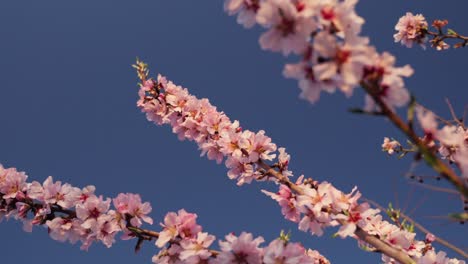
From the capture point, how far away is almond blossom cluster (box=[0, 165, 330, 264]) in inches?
125

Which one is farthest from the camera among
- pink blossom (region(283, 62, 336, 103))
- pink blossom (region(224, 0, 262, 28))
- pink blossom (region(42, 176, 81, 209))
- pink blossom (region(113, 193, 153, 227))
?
pink blossom (region(42, 176, 81, 209))

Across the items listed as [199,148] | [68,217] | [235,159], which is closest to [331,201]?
[235,159]

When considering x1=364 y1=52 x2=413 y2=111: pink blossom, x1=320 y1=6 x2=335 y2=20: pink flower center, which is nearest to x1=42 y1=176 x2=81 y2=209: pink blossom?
x1=320 y1=6 x2=335 y2=20: pink flower center

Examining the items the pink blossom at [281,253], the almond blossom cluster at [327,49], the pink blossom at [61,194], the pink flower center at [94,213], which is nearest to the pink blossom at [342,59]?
the almond blossom cluster at [327,49]

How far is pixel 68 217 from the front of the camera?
14.0ft

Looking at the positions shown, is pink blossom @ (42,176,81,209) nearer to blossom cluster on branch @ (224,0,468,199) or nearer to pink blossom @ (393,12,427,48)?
blossom cluster on branch @ (224,0,468,199)

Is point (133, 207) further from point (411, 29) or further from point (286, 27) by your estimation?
point (411, 29)

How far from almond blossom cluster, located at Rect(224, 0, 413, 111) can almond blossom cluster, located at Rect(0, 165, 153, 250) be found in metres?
2.39

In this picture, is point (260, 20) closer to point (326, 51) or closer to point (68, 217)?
point (326, 51)

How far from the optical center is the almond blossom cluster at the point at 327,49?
6.95 feet

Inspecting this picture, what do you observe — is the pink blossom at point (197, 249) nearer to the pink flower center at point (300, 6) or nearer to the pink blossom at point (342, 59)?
the pink blossom at point (342, 59)

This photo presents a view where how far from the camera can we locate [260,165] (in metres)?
4.81

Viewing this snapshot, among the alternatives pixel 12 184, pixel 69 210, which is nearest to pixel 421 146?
pixel 69 210

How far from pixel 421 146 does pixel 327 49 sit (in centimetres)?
70
